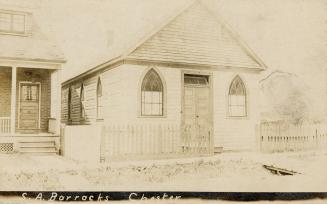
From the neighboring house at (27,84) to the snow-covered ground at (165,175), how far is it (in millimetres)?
976

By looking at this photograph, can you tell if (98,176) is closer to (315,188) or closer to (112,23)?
(112,23)

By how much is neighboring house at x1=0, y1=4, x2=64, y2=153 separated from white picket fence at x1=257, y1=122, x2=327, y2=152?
468 centimetres

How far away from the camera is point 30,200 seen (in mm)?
6934

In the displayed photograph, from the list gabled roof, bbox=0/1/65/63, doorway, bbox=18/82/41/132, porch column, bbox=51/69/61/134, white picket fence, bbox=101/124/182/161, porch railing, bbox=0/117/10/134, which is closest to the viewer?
white picket fence, bbox=101/124/182/161

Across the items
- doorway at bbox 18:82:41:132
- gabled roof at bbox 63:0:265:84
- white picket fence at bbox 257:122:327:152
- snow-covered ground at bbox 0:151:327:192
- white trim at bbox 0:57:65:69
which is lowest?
snow-covered ground at bbox 0:151:327:192

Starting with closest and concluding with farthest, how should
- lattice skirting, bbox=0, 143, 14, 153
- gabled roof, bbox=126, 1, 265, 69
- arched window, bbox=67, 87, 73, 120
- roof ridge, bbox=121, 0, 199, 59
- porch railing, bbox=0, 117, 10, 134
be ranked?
lattice skirting, bbox=0, 143, 14, 153 < roof ridge, bbox=121, 0, 199, 59 < porch railing, bbox=0, 117, 10, 134 < gabled roof, bbox=126, 1, 265, 69 < arched window, bbox=67, 87, 73, 120

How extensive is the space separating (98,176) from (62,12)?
3.04 metres

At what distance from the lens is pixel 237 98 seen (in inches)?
405

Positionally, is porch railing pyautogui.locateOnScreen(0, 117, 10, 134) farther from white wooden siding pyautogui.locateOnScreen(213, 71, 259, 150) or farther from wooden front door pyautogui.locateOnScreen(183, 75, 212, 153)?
white wooden siding pyautogui.locateOnScreen(213, 71, 259, 150)

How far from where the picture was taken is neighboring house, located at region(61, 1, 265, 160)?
9.24 m

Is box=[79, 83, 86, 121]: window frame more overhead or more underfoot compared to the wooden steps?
more overhead

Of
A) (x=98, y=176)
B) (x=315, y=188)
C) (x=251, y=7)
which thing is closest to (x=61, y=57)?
(x=98, y=176)

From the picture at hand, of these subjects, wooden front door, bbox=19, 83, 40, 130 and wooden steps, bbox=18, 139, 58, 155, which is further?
wooden front door, bbox=19, 83, 40, 130

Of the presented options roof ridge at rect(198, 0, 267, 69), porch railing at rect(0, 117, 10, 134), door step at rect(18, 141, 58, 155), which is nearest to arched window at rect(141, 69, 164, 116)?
roof ridge at rect(198, 0, 267, 69)
